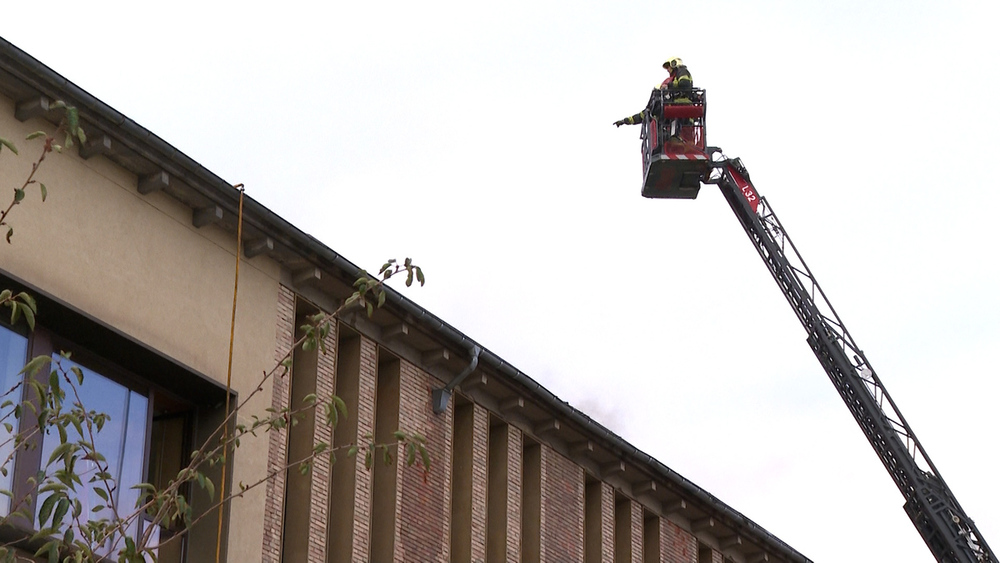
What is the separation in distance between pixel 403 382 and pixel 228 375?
134 inches

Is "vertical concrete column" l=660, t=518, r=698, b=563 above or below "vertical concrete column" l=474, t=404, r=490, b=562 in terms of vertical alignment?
above

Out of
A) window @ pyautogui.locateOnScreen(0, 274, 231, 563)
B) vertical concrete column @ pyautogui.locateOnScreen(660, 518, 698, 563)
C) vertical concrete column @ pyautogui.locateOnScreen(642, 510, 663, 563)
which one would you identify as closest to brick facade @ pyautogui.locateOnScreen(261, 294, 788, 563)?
vertical concrete column @ pyautogui.locateOnScreen(642, 510, 663, 563)

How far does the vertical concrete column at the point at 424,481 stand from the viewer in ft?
65.6

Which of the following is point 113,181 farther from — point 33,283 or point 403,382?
point 403,382

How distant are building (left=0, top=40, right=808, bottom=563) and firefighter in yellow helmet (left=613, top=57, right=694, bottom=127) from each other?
18.7 feet

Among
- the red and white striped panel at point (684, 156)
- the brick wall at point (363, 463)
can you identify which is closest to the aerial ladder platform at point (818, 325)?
the red and white striped panel at point (684, 156)

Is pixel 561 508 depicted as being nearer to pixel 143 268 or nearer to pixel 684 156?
pixel 684 156

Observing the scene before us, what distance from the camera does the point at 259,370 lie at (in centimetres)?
1847

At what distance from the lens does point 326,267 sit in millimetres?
19406

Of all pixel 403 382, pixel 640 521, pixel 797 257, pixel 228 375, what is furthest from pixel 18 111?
pixel 797 257

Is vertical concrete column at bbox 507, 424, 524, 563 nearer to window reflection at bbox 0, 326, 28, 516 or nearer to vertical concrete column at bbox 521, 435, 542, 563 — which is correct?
vertical concrete column at bbox 521, 435, 542, 563

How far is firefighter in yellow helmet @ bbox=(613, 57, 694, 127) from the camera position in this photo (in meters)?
25.5

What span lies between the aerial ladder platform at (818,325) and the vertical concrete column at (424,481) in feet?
22.3

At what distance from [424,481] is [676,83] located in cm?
874
